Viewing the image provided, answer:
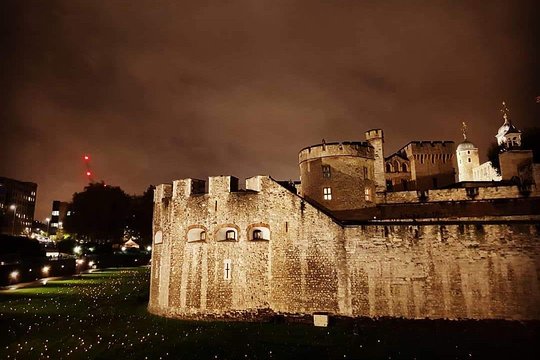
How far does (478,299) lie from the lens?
1834cm

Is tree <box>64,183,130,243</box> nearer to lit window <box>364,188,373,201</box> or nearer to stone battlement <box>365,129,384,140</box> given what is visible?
stone battlement <box>365,129,384,140</box>

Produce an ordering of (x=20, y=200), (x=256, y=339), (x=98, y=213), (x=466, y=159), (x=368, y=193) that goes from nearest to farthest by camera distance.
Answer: (x=256, y=339)
(x=368, y=193)
(x=466, y=159)
(x=98, y=213)
(x=20, y=200)

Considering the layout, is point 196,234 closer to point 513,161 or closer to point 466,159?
point 513,161

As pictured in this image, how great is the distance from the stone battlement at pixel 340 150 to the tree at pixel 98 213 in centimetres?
5404

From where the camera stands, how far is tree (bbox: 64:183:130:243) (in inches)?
2808

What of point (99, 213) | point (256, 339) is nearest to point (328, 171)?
point (256, 339)

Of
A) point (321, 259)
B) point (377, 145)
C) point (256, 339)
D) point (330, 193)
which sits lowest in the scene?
point (256, 339)

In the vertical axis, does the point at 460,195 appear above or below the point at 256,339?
above

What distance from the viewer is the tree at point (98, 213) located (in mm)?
71312

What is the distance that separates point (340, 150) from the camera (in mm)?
30219

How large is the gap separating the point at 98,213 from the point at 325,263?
62522 mm

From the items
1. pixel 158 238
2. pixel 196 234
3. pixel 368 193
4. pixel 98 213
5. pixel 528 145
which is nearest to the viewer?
pixel 196 234

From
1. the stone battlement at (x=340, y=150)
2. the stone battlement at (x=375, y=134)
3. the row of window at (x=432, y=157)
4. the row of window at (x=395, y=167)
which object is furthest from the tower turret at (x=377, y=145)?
the row of window at (x=395, y=167)

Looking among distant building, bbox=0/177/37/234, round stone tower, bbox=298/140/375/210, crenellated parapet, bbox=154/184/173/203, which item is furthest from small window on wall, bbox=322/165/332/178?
distant building, bbox=0/177/37/234
